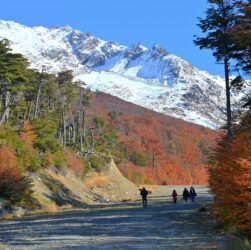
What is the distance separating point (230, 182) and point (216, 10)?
10.7m

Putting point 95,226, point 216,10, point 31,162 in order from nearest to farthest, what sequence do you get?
point 95,226 → point 216,10 → point 31,162

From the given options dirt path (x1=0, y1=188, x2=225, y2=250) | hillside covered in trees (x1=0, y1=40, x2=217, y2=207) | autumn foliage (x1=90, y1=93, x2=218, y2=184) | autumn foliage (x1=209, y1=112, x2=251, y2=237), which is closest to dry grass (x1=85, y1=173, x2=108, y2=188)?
hillside covered in trees (x1=0, y1=40, x2=217, y2=207)

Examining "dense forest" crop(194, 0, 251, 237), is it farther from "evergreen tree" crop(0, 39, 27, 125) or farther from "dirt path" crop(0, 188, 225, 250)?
"evergreen tree" crop(0, 39, 27, 125)

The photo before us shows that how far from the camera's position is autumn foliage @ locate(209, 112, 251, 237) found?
1798 centimetres

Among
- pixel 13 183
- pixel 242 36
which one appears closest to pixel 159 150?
pixel 13 183

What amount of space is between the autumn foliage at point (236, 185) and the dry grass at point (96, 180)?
4233 centimetres

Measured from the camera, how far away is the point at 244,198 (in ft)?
59.8

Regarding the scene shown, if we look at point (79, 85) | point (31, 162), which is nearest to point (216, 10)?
point (31, 162)

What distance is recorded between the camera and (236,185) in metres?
18.8

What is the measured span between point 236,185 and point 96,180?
47235mm

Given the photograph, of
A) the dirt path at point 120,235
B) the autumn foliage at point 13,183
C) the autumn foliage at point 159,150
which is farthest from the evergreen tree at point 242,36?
the autumn foliage at point 159,150

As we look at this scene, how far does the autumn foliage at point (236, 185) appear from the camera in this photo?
59.0 feet

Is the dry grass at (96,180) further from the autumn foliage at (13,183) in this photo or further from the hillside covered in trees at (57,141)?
the autumn foliage at (13,183)

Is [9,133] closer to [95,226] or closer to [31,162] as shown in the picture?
[31,162]
